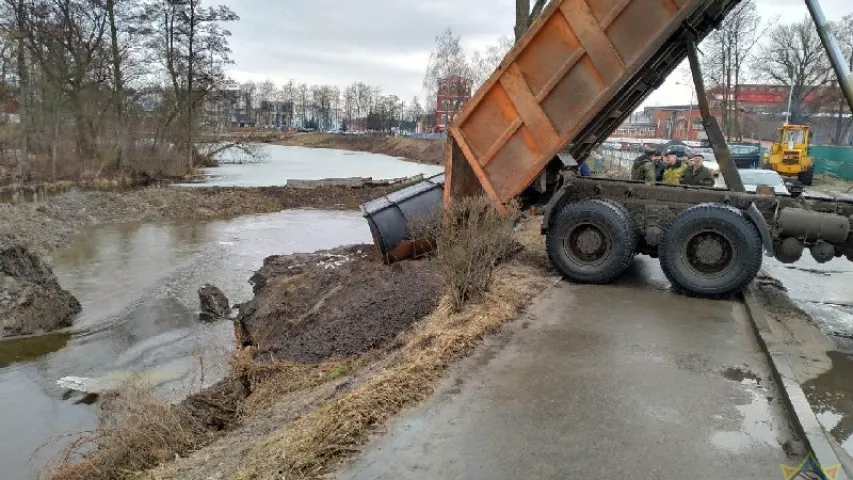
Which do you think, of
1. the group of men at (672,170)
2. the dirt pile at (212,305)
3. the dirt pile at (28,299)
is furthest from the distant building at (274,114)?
the group of men at (672,170)

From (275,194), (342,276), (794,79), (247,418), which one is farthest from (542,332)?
(794,79)

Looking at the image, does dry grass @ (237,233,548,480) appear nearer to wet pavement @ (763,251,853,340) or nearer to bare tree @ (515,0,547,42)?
wet pavement @ (763,251,853,340)

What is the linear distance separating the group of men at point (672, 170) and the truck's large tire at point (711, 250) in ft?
8.32

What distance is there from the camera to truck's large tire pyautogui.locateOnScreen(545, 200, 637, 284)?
24.2 ft

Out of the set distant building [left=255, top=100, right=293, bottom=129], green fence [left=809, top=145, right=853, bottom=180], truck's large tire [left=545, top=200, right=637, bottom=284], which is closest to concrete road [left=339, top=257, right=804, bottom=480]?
truck's large tire [left=545, top=200, right=637, bottom=284]

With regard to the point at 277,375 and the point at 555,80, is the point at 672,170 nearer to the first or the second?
the point at 555,80

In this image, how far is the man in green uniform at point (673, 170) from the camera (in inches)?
423

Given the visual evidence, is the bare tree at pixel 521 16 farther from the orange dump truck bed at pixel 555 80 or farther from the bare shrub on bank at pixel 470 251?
the bare shrub on bank at pixel 470 251

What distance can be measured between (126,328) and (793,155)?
31.3m

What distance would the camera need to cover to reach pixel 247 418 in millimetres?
5359

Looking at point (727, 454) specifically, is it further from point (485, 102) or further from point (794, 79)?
point (794, 79)

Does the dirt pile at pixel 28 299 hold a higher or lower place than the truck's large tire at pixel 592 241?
lower

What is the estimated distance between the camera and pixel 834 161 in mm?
35406

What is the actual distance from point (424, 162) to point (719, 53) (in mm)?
27026
